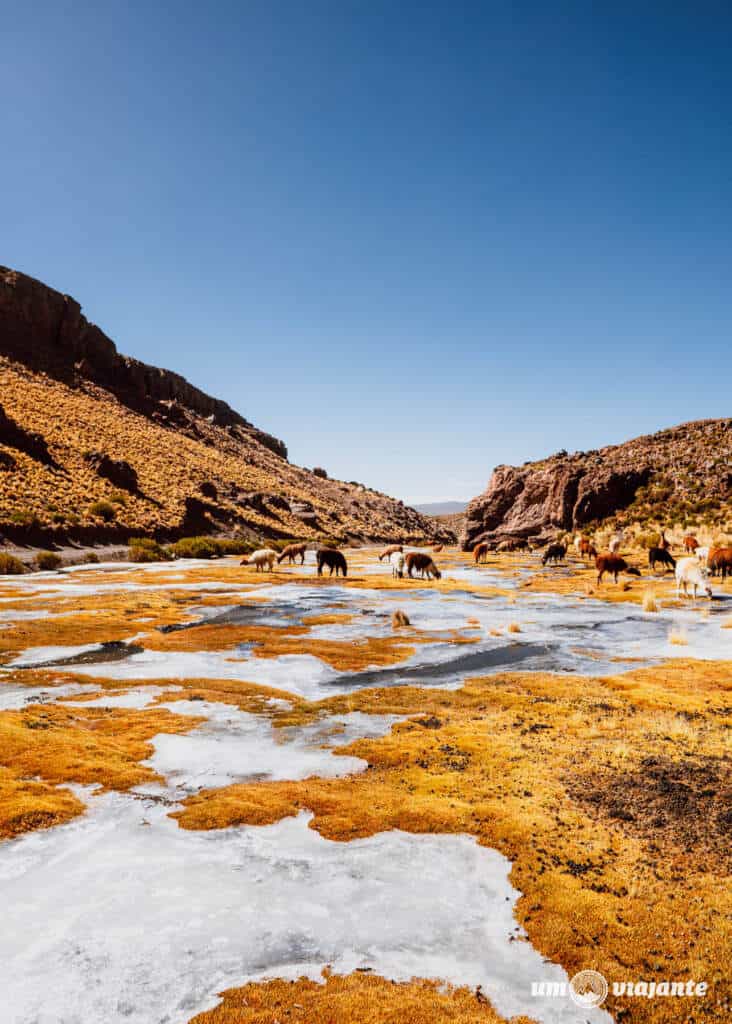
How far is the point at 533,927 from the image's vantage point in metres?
4.59

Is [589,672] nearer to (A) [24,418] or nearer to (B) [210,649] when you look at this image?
(B) [210,649]

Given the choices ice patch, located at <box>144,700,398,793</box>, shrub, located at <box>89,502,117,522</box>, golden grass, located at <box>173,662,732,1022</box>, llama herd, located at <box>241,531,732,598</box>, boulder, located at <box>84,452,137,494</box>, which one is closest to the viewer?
golden grass, located at <box>173,662,732,1022</box>

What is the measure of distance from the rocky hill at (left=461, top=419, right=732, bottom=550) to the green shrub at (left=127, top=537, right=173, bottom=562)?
1449 inches

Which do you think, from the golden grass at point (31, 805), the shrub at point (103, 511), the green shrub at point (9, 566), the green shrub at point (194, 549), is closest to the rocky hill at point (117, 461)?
the shrub at point (103, 511)

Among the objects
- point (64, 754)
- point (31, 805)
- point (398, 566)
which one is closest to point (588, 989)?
point (31, 805)

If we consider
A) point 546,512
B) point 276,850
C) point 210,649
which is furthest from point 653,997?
point 546,512

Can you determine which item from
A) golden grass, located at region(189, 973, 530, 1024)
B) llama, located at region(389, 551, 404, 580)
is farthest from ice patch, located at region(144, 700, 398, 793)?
llama, located at region(389, 551, 404, 580)

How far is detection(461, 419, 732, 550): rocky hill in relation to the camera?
161ft

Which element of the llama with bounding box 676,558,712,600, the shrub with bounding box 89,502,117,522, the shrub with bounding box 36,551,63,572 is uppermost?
the shrub with bounding box 89,502,117,522

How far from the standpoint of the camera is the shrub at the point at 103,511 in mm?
55125

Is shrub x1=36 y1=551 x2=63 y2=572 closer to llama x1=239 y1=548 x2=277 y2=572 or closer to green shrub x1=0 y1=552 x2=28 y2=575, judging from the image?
green shrub x1=0 y1=552 x2=28 y2=575

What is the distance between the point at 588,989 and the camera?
3930 millimetres

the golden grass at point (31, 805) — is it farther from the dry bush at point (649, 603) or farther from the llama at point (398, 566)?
the llama at point (398, 566)

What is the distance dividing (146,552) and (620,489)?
46776 millimetres
